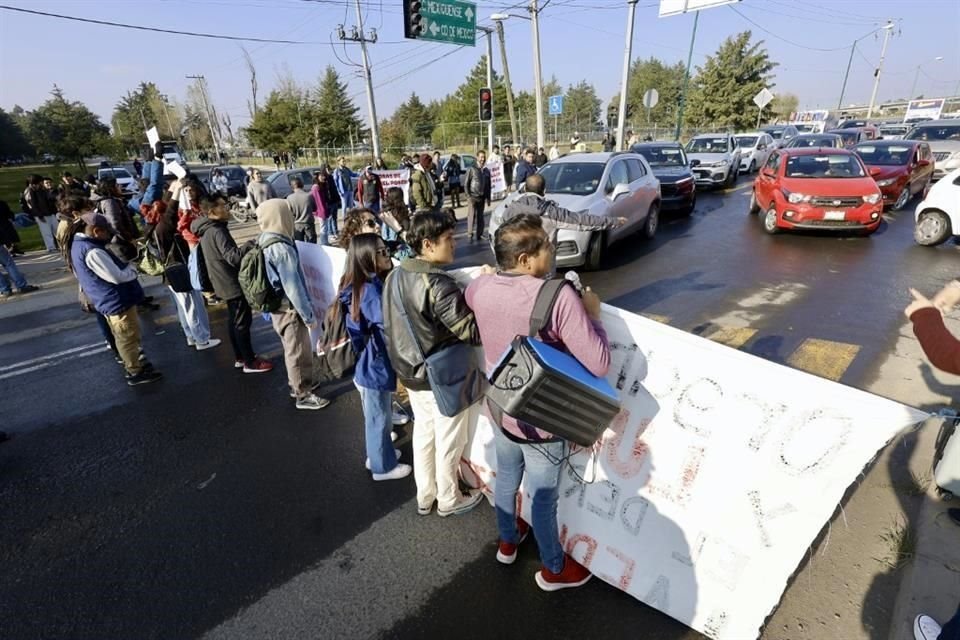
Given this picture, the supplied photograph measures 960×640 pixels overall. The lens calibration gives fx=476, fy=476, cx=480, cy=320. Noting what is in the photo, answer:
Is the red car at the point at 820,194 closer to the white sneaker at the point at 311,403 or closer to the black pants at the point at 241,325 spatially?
the white sneaker at the point at 311,403

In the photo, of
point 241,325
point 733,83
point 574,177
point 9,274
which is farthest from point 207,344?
point 733,83

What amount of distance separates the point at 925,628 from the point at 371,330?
9.83ft

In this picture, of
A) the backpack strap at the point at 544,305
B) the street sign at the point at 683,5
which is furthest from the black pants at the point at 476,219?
the street sign at the point at 683,5

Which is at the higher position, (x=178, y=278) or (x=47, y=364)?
(x=178, y=278)

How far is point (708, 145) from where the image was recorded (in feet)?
58.2

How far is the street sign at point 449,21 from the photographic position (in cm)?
1430

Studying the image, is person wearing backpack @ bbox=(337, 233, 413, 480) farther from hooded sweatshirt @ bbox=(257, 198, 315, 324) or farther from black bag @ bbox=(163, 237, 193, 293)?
black bag @ bbox=(163, 237, 193, 293)

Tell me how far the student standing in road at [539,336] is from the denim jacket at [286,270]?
2173 millimetres

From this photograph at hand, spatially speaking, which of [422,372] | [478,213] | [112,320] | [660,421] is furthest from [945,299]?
[478,213]

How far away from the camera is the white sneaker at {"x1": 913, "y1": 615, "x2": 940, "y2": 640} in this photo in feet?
6.60

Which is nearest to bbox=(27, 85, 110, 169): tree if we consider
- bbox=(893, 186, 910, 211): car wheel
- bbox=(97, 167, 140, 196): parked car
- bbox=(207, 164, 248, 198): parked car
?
bbox=(97, 167, 140, 196): parked car

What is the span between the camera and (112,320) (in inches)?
183

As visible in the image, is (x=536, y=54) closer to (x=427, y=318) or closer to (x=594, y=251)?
(x=594, y=251)

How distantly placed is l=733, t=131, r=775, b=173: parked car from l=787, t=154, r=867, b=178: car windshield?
420 inches
